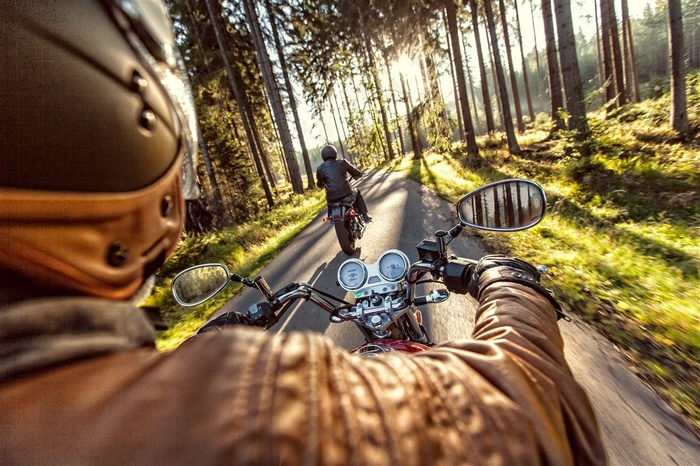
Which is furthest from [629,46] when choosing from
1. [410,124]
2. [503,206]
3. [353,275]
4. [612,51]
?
[353,275]

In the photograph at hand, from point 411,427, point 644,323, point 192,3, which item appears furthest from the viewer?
point 192,3

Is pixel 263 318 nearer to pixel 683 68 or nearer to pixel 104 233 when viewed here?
pixel 104 233

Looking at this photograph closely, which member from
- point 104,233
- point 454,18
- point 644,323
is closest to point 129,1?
point 104,233

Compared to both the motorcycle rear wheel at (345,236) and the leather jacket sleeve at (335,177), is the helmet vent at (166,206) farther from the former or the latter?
the leather jacket sleeve at (335,177)

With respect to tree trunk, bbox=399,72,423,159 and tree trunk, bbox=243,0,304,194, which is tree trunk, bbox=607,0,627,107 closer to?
tree trunk, bbox=399,72,423,159

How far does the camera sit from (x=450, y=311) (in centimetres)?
359

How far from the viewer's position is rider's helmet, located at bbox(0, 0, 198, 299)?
617 millimetres

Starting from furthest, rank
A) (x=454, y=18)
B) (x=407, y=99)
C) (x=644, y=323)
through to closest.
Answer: (x=407, y=99)
(x=454, y=18)
(x=644, y=323)

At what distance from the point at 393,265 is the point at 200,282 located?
118 cm

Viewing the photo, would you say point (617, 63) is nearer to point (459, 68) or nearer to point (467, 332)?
point (459, 68)

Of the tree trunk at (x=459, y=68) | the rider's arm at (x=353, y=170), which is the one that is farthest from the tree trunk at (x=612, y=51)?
the rider's arm at (x=353, y=170)

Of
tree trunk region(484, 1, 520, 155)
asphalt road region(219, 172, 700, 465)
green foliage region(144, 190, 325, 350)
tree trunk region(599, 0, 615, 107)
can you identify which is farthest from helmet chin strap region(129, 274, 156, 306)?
tree trunk region(599, 0, 615, 107)

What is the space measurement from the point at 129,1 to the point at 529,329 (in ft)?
5.29

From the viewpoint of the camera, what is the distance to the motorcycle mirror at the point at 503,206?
177 cm
